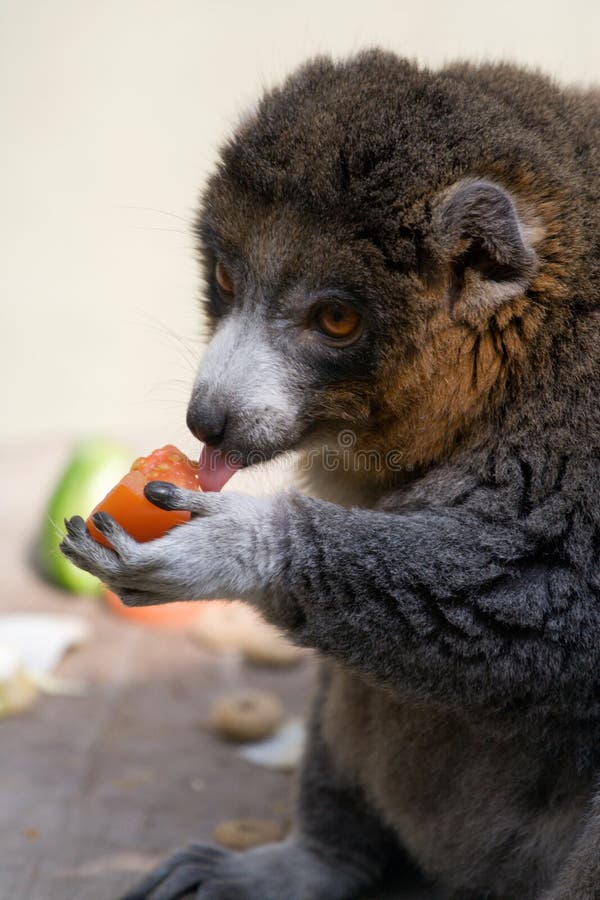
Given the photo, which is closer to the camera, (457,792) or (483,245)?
(483,245)

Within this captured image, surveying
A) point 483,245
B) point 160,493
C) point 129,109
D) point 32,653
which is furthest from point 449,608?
point 129,109

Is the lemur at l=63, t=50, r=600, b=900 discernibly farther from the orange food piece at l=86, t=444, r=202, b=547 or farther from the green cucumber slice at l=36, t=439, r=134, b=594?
the green cucumber slice at l=36, t=439, r=134, b=594

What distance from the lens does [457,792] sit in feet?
12.9

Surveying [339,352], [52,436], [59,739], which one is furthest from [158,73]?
[339,352]

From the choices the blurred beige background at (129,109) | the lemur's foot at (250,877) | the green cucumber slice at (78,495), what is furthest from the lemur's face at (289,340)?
the blurred beige background at (129,109)

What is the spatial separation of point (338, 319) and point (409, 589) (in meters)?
0.95

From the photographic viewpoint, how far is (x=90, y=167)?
12.2m

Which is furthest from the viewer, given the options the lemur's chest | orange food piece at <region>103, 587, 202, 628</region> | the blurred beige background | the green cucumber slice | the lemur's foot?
the blurred beige background

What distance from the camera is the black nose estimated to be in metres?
3.70

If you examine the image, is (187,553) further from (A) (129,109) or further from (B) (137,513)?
(A) (129,109)

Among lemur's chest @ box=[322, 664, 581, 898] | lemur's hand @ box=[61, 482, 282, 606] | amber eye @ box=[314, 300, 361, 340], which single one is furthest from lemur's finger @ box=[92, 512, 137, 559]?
amber eye @ box=[314, 300, 361, 340]

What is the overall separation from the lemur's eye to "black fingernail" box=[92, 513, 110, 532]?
109cm

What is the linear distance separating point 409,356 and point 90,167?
9.37m

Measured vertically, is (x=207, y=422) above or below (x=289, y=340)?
below
